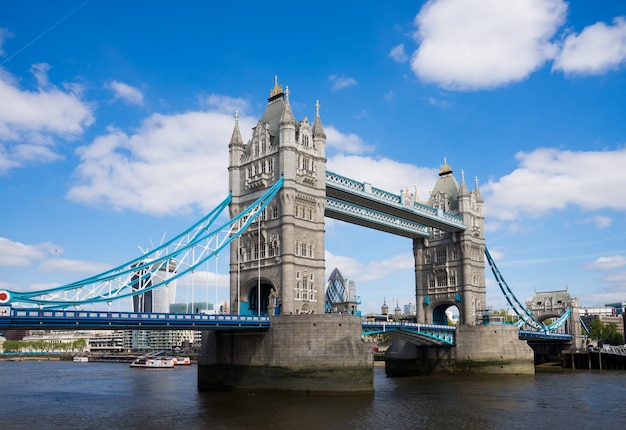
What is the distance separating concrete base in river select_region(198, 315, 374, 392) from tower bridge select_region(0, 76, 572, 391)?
0.08m

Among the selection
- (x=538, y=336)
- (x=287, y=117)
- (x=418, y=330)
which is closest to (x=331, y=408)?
(x=287, y=117)

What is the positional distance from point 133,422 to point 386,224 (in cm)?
4122

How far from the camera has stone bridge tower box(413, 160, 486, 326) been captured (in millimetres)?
77562

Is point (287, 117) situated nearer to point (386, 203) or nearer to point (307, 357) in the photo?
point (386, 203)

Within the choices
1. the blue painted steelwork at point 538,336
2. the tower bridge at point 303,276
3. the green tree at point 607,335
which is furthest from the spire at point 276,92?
the green tree at point 607,335

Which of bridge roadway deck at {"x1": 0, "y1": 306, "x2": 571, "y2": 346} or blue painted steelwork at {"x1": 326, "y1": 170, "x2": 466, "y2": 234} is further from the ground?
blue painted steelwork at {"x1": 326, "y1": 170, "x2": 466, "y2": 234}

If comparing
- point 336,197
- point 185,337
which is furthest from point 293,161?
point 185,337

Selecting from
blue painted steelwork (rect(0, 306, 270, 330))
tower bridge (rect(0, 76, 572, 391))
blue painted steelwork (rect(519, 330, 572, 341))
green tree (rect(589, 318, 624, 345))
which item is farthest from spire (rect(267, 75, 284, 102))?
green tree (rect(589, 318, 624, 345))

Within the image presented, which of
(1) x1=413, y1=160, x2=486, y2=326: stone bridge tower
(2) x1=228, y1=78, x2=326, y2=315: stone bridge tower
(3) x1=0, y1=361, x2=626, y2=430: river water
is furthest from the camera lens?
(1) x1=413, y1=160, x2=486, y2=326: stone bridge tower

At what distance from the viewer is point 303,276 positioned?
2146 inches

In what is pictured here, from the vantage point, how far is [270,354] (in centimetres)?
4788

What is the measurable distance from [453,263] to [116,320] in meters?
49.1

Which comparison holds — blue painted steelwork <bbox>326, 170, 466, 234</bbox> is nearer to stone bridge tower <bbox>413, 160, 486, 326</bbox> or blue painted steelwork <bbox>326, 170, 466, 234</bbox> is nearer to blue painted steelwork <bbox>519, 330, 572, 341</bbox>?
stone bridge tower <bbox>413, 160, 486, 326</bbox>

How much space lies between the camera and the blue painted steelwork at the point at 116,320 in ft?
119
